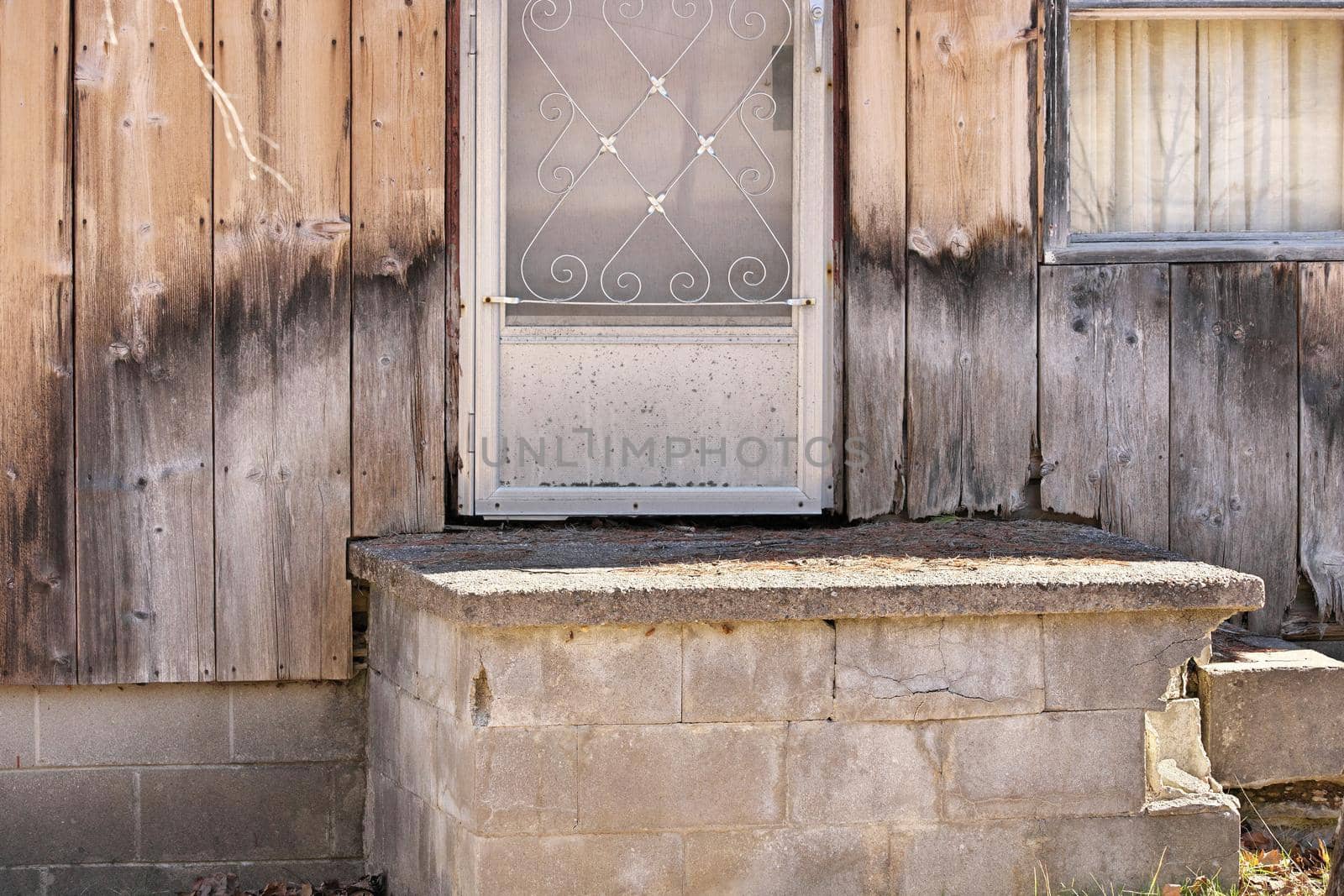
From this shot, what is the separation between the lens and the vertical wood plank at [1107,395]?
432 centimetres

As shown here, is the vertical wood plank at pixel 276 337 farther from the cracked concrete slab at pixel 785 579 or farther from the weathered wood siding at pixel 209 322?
the cracked concrete slab at pixel 785 579

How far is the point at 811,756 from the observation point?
3.30m

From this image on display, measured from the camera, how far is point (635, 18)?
4258 mm

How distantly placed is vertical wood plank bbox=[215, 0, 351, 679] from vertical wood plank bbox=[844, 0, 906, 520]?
162 cm

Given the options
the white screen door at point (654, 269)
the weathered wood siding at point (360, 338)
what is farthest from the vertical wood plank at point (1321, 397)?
the white screen door at point (654, 269)

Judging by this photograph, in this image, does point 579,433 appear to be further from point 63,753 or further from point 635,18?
point 63,753

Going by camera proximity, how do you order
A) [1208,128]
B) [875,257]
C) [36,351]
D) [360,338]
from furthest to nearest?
[1208,128], [875,257], [360,338], [36,351]

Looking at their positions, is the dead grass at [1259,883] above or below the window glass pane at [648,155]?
below

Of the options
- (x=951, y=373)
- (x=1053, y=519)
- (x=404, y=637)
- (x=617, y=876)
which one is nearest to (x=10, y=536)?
(x=404, y=637)

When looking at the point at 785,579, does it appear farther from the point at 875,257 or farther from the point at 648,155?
the point at 648,155

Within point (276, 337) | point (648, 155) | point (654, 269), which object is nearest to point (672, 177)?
point (648, 155)

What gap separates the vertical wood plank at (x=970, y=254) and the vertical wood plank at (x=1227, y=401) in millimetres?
507

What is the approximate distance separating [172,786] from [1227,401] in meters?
3.60

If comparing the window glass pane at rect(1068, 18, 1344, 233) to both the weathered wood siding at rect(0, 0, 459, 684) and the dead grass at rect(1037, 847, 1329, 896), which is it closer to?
the dead grass at rect(1037, 847, 1329, 896)
